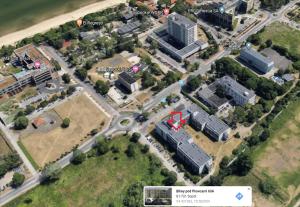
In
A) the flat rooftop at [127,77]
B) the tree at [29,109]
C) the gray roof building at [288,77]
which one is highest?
the flat rooftop at [127,77]

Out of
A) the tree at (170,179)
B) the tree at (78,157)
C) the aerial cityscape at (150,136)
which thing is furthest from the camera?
the tree at (78,157)

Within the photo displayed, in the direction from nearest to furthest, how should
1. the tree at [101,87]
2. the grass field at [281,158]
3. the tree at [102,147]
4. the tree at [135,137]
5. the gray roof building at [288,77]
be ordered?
1. the grass field at [281,158]
2. the tree at [102,147]
3. the tree at [135,137]
4. the gray roof building at [288,77]
5. the tree at [101,87]

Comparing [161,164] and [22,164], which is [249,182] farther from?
[22,164]

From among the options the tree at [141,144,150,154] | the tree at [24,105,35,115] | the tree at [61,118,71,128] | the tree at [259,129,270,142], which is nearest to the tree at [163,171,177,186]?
the tree at [141,144,150,154]

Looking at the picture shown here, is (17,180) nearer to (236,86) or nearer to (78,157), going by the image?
(78,157)

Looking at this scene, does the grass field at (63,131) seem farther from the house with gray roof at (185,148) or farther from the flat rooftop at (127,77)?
the house with gray roof at (185,148)

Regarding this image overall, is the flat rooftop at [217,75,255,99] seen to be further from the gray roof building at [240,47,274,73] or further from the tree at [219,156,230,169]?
the tree at [219,156,230,169]

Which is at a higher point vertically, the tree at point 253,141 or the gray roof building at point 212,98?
the gray roof building at point 212,98

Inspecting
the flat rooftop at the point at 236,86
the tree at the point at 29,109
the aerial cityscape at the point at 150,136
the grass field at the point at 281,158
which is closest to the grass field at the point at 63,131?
the aerial cityscape at the point at 150,136
